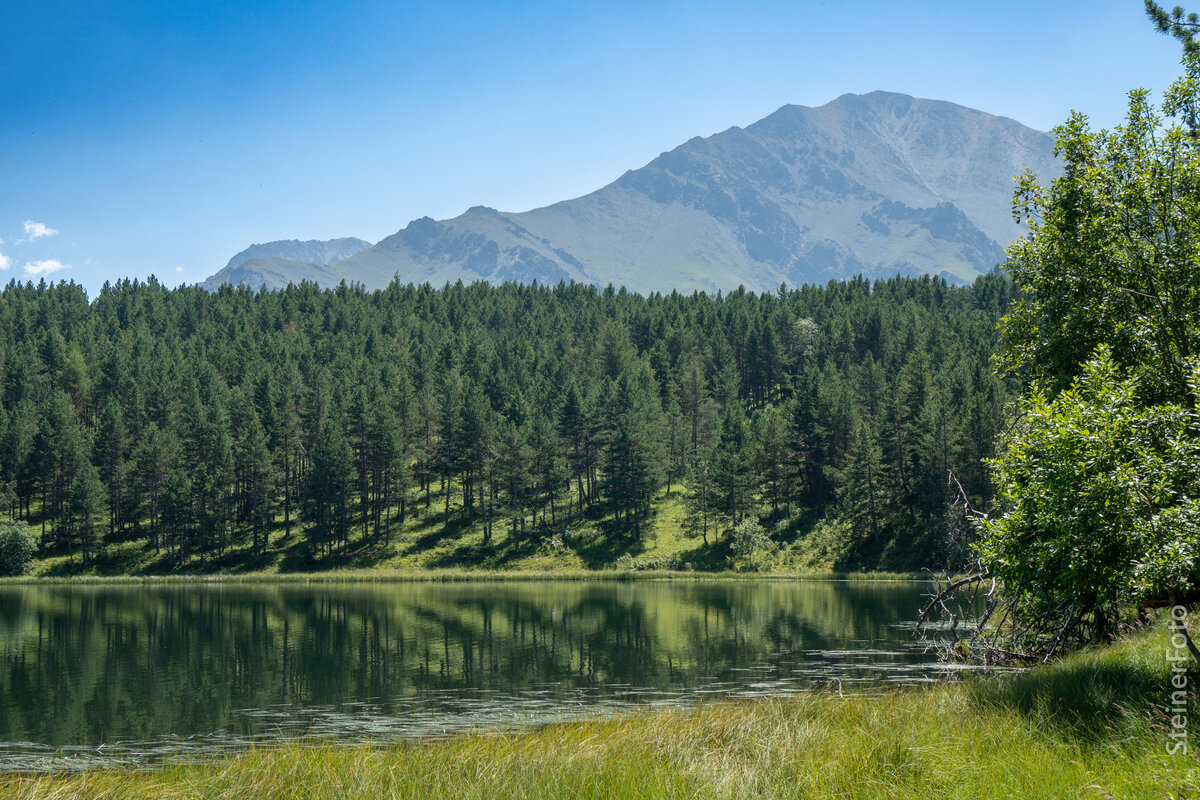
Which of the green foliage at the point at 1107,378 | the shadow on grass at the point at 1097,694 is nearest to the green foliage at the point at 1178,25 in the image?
the green foliage at the point at 1107,378

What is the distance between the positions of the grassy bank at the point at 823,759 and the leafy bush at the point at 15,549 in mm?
100576

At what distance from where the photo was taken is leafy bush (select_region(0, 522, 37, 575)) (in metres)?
101

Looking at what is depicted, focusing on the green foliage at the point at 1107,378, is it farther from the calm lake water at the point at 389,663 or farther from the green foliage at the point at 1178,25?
the calm lake water at the point at 389,663

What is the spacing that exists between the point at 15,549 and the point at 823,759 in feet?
369

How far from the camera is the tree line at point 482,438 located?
105 meters

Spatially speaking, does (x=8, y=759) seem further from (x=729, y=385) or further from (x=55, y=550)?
(x=729, y=385)

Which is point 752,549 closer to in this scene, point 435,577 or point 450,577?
point 450,577

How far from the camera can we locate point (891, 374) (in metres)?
137

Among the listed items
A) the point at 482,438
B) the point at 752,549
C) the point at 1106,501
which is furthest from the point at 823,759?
the point at 482,438

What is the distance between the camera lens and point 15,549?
334 feet

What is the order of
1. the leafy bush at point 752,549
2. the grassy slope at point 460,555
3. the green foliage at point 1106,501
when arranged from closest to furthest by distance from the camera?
the green foliage at point 1106,501 → the leafy bush at point 752,549 → the grassy slope at point 460,555

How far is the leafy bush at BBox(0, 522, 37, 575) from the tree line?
5.88 metres

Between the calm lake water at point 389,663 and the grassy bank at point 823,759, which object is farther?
the calm lake water at point 389,663

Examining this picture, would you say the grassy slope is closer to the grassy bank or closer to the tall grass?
the tall grass
